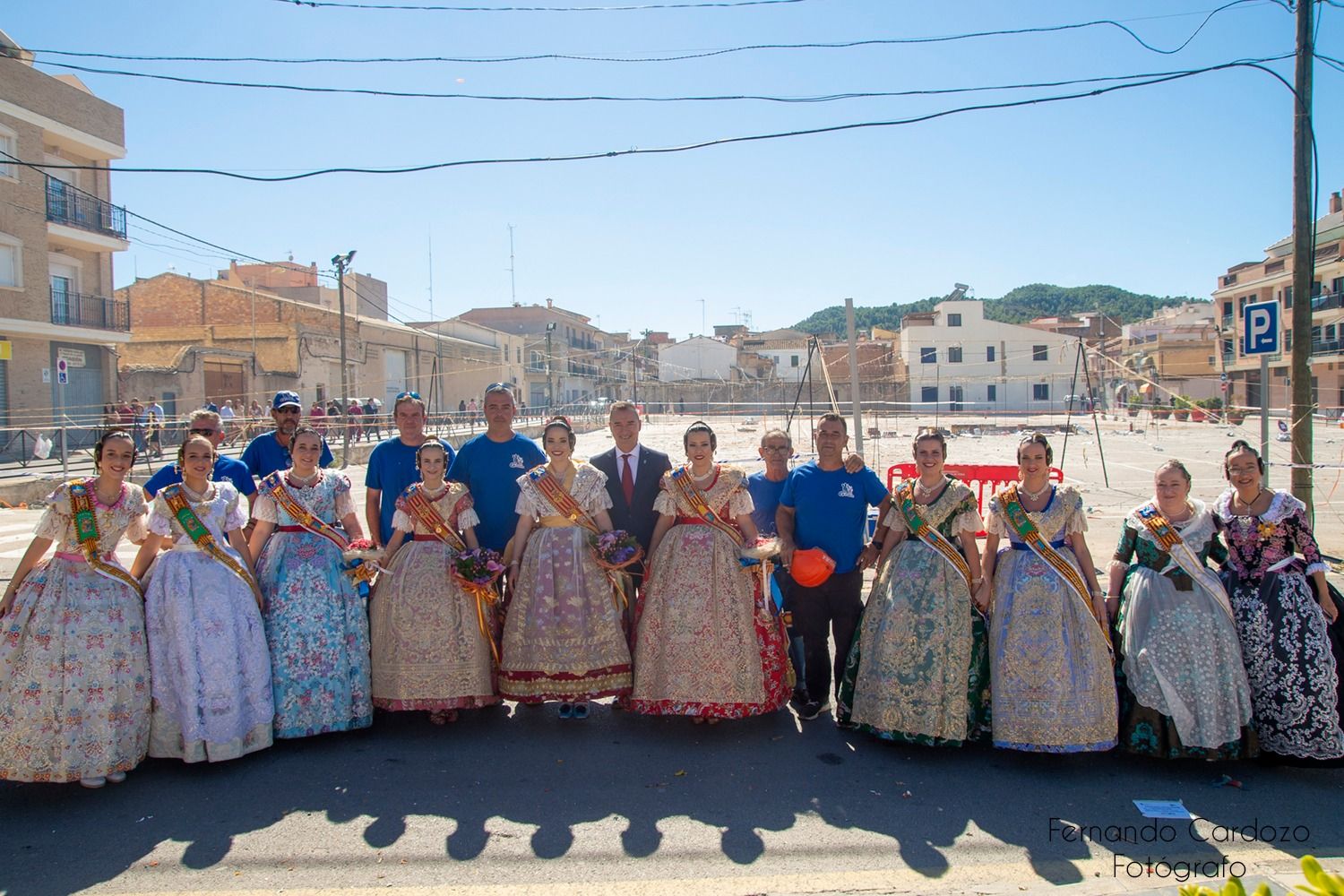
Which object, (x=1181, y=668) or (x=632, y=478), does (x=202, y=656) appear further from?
(x=1181, y=668)

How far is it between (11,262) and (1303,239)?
27658 mm

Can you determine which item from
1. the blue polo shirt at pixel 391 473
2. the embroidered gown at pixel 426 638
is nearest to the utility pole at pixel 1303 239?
the embroidered gown at pixel 426 638

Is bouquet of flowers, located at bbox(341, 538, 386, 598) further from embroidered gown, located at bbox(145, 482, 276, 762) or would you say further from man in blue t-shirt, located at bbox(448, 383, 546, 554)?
man in blue t-shirt, located at bbox(448, 383, 546, 554)

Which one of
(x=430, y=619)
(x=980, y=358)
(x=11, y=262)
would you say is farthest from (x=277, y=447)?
(x=980, y=358)

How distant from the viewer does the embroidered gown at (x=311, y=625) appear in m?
4.52

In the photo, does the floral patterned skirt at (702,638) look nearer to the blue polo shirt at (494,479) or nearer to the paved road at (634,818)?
the paved road at (634,818)

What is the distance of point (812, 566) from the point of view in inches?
188

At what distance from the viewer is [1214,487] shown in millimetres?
15344

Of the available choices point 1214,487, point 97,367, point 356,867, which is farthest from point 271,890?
point 97,367

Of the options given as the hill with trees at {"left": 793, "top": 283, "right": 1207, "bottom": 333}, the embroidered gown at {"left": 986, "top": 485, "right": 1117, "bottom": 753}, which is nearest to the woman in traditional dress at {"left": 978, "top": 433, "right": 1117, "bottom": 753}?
the embroidered gown at {"left": 986, "top": 485, "right": 1117, "bottom": 753}

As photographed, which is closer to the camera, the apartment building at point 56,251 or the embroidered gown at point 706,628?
the embroidered gown at point 706,628

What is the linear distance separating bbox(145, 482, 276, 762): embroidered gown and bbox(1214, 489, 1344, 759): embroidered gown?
493cm

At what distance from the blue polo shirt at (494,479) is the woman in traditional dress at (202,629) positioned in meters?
1.30

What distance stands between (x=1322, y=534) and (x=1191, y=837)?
8635 mm
